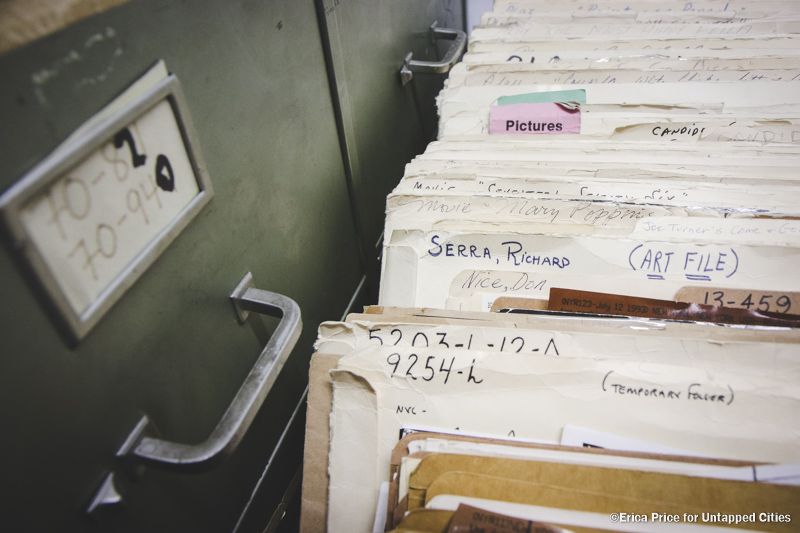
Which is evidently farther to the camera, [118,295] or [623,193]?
[623,193]

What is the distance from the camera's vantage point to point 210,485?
563 mm

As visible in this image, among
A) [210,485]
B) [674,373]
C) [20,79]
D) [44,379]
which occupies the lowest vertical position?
[210,485]

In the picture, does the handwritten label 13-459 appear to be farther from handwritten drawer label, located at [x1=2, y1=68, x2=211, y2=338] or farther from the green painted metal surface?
the green painted metal surface

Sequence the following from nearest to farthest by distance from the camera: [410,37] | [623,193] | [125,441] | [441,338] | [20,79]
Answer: [20,79], [125,441], [441,338], [623,193], [410,37]

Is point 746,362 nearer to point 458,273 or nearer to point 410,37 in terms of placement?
point 458,273

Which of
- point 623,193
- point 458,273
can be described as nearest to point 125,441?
point 458,273

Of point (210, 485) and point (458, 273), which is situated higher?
point (458, 273)

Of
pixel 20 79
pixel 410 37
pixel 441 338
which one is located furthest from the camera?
pixel 410 37

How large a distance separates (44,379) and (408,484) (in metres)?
0.32

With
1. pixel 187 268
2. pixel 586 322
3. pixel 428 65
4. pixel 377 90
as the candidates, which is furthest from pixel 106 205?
pixel 428 65

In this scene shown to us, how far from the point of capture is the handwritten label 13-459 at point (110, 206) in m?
0.33

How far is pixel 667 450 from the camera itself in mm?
474

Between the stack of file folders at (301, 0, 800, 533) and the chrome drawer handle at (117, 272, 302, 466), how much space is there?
0.06 m

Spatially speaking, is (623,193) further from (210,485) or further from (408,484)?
(210,485)
